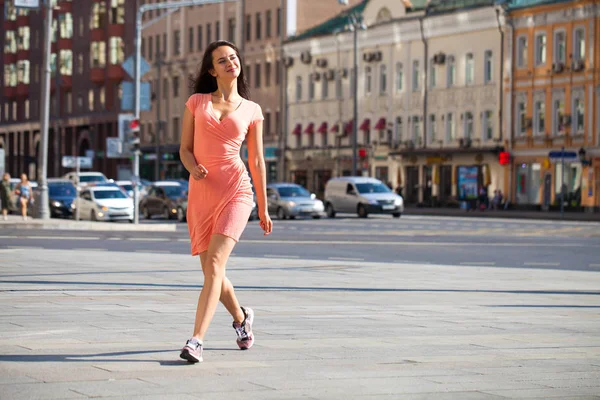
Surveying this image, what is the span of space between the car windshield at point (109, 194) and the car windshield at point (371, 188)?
1125 cm

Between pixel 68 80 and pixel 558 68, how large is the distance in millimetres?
58236

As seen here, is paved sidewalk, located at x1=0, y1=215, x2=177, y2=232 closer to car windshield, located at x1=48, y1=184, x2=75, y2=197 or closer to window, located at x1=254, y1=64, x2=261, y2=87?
car windshield, located at x1=48, y1=184, x2=75, y2=197

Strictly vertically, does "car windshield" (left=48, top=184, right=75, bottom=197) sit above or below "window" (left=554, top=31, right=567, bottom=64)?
below

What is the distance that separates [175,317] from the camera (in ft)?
42.5


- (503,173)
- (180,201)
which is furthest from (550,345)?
(503,173)

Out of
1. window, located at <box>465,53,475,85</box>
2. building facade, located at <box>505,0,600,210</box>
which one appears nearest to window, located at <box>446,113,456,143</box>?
window, located at <box>465,53,475,85</box>

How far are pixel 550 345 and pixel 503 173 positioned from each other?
219 ft

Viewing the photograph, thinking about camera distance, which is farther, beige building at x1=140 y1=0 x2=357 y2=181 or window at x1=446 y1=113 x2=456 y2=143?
beige building at x1=140 y1=0 x2=357 y2=181

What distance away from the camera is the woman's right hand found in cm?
996

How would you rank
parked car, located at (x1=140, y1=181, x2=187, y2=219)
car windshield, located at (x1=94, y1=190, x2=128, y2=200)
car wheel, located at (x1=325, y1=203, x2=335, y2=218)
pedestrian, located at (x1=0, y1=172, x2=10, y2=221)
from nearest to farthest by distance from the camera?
pedestrian, located at (x1=0, y1=172, x2=10, y2=221) → car windshield, located at (x1=94, y1=190, x2=128, y2=200) → parked car, located at (x1=140, y1=181, x2=187, y2=219) → car wheel, located at (x1=325, y1=203, x2=335, y2=218)

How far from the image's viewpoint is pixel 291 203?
6103 cm

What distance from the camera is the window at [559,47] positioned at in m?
73.9

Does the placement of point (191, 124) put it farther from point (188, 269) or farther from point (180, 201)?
point (180, 201)

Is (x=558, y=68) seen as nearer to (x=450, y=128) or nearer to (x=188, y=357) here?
(x=450, y=128)
